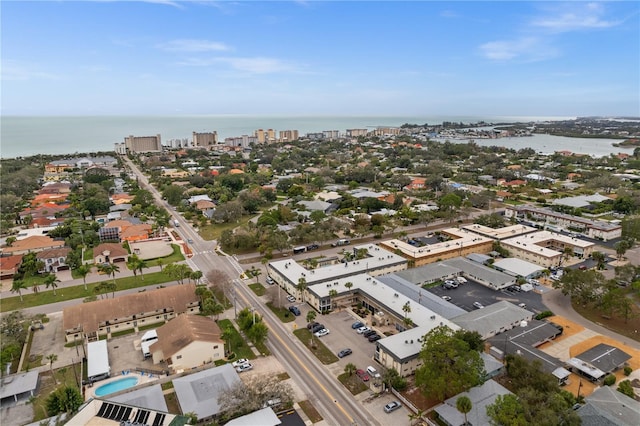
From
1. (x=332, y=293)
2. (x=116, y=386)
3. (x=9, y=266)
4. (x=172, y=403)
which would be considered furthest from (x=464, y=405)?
(x=9, y=266)

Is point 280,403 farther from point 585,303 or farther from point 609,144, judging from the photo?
point 609,144

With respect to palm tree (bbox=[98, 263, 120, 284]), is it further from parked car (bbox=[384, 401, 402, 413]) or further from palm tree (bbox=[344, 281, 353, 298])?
parked car (bbox=[384, 401, 402, 413])

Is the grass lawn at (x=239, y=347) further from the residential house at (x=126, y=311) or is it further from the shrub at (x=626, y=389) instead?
the shrub at (x=626, y=389)

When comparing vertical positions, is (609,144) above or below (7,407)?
above

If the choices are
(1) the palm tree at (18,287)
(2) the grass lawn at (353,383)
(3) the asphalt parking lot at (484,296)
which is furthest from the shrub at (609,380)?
(1) the palm tree at (18,287)

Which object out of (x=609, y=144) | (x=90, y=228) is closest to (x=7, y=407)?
(x=90, y=228)

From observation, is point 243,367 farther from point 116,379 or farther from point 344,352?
point 116,379

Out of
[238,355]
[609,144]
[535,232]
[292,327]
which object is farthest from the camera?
[609,144]
